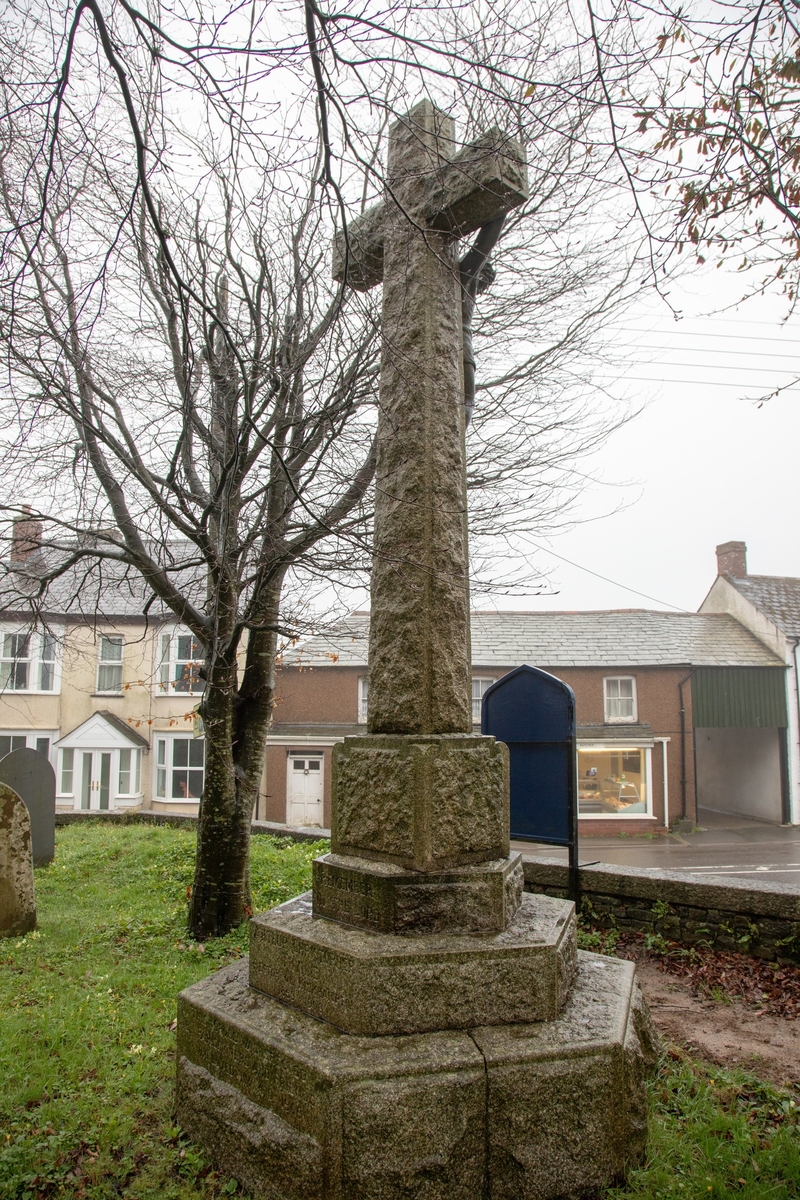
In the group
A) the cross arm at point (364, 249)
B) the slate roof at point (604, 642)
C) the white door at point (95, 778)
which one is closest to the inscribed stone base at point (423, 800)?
the cross arm at point (364, 249)

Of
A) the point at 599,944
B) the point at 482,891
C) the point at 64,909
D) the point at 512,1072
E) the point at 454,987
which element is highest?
the point at 482,891

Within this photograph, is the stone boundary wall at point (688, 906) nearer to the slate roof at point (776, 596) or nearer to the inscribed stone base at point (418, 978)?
the inscribed stone base at point (418, 978)

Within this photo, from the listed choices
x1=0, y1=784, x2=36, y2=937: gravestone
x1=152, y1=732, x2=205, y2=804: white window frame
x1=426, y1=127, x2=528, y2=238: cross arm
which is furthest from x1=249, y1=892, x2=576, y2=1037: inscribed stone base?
x1=152, y1=732, x2=205, y2=804: white window frame

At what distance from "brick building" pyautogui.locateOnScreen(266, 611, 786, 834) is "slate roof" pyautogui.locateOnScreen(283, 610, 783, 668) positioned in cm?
6

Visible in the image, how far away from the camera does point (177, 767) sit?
19.6 meters

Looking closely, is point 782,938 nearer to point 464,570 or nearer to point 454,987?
point 454,987

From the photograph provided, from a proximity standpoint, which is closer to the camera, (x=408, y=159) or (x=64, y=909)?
(x=408, y=159)

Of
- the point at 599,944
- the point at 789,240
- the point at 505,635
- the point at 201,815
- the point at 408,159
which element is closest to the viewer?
the point at 789,240

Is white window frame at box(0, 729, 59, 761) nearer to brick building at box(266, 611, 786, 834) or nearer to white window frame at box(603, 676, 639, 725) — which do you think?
brick building at box(266, 611, 786, 834)

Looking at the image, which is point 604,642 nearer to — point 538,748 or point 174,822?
point 174,822

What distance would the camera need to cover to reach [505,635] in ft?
65.8

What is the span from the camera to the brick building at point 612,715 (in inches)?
A: 730

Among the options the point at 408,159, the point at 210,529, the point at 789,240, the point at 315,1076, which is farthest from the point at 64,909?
the point at 789,240

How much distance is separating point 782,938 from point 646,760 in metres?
15.0
